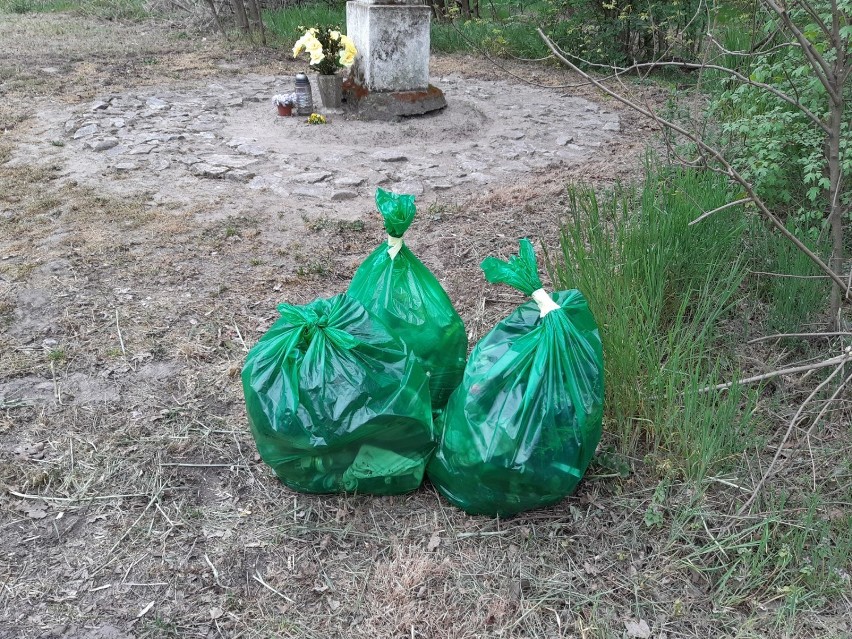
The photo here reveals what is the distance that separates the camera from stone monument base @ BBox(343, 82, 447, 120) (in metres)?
6.03

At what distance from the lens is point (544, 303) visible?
188 centimetres

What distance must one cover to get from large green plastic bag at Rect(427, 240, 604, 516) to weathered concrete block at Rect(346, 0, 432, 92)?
4.54 meters

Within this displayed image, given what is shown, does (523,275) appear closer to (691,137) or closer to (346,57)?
(691,137)

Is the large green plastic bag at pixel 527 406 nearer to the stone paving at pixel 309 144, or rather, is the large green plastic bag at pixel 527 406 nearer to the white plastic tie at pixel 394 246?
the white plastic tie at pixel 394 246

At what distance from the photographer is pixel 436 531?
204 centimetres

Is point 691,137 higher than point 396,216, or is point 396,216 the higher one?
point 691,137

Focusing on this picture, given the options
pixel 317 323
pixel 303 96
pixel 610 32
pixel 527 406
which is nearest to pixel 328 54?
pixel 303 96

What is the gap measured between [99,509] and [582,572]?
4.74ft

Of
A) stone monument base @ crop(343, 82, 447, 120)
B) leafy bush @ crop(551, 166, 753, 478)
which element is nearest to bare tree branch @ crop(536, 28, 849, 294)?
leafy bush @ crop(551, 166, 753, 478)

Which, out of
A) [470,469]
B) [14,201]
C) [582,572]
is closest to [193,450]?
[470,469]

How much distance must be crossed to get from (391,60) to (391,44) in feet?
0.43

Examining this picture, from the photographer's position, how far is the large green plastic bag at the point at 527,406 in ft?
5.98

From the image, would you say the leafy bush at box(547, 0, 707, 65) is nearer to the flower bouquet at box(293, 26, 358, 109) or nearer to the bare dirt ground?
the bare dirt ground

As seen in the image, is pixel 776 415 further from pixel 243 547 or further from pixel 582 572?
pixel 243 547
